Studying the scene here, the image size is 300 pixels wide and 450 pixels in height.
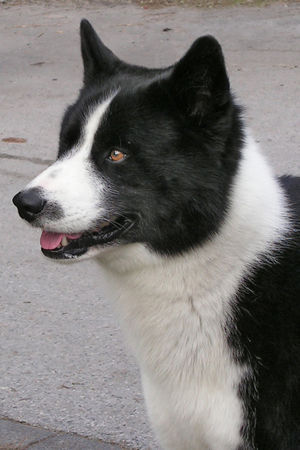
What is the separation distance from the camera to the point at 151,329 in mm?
2934

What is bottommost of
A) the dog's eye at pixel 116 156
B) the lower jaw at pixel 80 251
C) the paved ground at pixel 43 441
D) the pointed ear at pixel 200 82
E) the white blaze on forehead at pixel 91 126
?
the paved ground at pixel 43 441

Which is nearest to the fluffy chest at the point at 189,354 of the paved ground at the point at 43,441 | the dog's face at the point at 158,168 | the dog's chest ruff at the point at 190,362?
the dog's chest ruff at the point at 190,362

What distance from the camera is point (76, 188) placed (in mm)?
2711

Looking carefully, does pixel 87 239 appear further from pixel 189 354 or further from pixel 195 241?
pixel 189 354

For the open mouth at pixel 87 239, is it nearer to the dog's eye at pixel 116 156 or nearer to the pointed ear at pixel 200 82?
the dog's eye at pixel 116 156

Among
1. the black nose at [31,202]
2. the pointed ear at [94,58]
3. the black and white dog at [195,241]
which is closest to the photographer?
the black nose at [31,202]

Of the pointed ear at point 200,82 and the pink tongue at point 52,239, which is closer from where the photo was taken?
the pointed ear at point 200,82

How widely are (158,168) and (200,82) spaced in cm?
30

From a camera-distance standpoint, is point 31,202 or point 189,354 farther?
point 189,354

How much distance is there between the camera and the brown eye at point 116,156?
280cm

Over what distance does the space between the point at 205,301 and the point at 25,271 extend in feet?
7.52

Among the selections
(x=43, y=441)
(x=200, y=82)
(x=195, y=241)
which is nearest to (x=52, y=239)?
(x=195, y=241)

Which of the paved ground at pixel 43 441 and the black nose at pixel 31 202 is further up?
the black nose at pixel 31 202

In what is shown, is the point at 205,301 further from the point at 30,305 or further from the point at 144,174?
the point at 30,305
